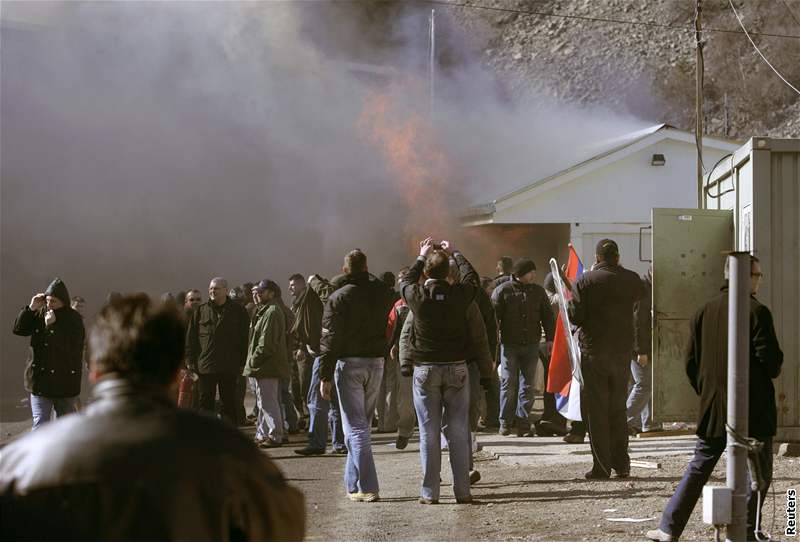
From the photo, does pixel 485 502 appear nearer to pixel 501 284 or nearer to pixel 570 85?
pixel 501 284

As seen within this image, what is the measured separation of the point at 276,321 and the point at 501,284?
2.51 m

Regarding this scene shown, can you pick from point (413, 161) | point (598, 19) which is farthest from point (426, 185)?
point (598, 19)

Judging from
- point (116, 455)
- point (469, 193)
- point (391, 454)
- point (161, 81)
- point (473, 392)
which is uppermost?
point (161, 81)

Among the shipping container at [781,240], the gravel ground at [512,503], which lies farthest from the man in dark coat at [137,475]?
the shipping container at [781,240]

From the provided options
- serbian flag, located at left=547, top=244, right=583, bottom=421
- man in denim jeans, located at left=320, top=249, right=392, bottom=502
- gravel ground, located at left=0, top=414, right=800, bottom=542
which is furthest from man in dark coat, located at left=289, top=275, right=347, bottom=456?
serbian flag, located at left=547, top=244, right=583, bottom=421

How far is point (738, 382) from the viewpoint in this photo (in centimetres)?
410

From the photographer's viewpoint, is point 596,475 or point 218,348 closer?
point 596,475

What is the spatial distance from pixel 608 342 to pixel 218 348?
383cm

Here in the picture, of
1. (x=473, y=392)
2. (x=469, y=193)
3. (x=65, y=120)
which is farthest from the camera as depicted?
(x=469, y=193)

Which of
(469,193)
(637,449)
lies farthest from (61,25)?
(637,449)

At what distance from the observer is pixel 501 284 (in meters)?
11.8

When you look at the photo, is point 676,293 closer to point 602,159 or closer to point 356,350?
point 356,350

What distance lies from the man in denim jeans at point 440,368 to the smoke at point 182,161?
13656 mm

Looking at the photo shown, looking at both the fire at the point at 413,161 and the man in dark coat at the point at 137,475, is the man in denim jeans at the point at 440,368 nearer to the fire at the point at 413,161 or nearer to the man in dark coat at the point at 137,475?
the man in dark coat at the point at 137,475
